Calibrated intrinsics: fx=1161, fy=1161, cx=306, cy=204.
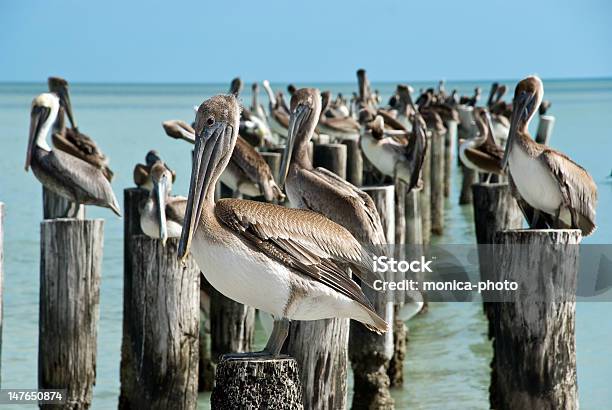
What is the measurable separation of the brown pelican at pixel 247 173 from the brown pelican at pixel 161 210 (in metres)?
0.90

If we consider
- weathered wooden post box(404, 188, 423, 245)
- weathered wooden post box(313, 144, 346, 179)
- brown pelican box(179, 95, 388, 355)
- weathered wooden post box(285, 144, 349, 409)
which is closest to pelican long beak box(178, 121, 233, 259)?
brown pelican box(179, 95, 388, 355)

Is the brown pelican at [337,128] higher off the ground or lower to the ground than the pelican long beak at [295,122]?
higher

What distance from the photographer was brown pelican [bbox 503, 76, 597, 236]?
6.77 metres

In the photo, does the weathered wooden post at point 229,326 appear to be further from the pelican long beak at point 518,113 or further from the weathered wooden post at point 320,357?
the weathered wooden post at point 320,357

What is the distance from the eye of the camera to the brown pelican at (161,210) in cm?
703

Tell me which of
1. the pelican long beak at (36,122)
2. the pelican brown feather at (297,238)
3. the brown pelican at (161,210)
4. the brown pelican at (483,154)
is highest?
the brown pelican at (483,154)

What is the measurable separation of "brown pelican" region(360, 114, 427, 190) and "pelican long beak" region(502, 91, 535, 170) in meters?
2.89

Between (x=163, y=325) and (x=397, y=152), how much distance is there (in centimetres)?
500

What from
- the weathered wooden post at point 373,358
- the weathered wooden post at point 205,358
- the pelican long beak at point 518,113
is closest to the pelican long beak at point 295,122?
the weathered wooden post at point 373,358

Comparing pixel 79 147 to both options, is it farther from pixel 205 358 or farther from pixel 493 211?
pixel 493 211

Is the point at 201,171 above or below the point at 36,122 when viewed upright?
below

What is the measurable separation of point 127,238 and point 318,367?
3.13 metres

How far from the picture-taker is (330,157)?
928 centimetres

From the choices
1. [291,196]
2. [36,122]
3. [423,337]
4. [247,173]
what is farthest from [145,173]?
[291,196]
